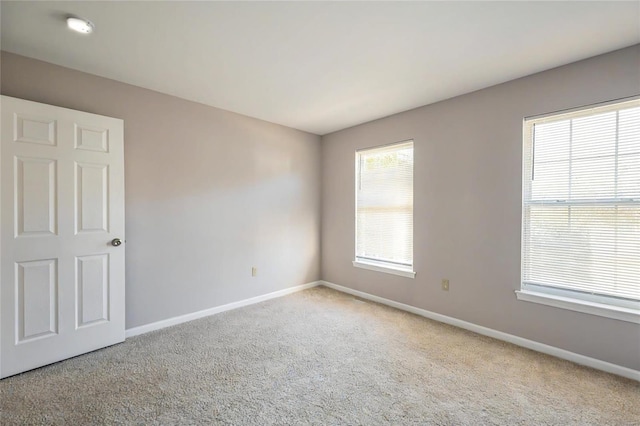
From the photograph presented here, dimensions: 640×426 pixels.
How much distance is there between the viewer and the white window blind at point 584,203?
2.10m

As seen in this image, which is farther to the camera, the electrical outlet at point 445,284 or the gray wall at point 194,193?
the electrical outlet at point 445,284

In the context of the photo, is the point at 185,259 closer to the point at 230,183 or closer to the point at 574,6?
the point at 230,183

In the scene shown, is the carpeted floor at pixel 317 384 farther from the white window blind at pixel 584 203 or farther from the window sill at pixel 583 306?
the white window blind at pixel 584 203

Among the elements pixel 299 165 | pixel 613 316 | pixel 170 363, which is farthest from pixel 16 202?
pixel 613 316

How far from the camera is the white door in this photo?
204 cm

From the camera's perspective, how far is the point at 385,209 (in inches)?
148

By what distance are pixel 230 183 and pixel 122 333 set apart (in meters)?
1.86

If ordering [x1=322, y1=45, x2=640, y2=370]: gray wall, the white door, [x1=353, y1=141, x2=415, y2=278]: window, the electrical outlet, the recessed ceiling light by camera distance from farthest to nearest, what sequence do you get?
[x1=353, y1=141, x2=415, y2=278]: window < the electrical outlet < [x1=322, y1=45, x2=640, y2=370]: gray wall < the white door < the recessed ceiling light

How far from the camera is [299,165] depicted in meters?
4.22

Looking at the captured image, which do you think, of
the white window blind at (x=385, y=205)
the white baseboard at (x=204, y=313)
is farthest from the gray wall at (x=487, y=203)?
the white baseboard at (x=204, y=313)

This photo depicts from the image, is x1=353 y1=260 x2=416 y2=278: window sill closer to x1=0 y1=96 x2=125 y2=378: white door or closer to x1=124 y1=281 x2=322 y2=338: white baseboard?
x1=124 y1=281 x2=322 y2=338: white baseboard

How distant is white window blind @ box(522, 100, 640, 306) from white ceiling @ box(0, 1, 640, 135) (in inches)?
22.0

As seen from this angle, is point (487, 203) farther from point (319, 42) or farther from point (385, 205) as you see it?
point (319, 42)

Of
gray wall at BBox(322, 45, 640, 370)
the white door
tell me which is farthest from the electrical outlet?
the white door
